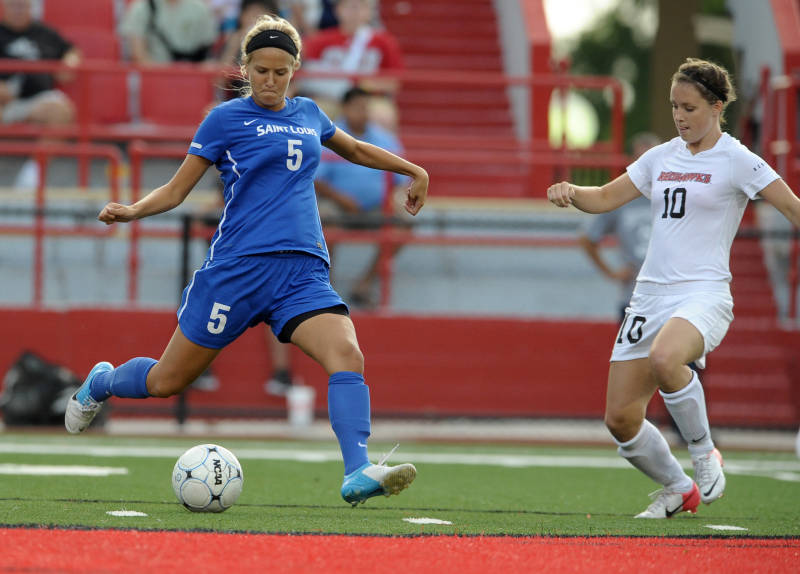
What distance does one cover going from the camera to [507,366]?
1311cm

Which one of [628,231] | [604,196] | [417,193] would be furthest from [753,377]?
[417,193]

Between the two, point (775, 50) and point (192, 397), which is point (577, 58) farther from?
point (192, 397)

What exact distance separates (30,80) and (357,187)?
13.1 ft

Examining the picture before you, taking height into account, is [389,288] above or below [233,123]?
below

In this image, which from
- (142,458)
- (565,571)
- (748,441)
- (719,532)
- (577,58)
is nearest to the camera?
(565,571)

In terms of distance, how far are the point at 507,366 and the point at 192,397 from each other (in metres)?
3.04

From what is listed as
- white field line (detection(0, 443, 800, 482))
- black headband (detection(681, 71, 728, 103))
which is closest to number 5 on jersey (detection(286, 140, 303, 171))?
black headband (detection(681, 71, 728, 103))

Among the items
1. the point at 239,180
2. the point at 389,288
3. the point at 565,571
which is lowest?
the point at 389,288

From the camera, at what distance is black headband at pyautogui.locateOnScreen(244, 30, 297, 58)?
6.26m

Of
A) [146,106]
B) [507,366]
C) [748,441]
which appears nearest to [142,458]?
[507,366]

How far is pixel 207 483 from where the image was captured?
20.8ft

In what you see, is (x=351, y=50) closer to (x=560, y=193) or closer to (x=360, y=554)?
(x=560, y=193)

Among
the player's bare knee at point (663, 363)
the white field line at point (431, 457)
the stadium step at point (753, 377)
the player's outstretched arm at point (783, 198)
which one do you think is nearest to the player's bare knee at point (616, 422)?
the player's bare knee at point (663, 363)

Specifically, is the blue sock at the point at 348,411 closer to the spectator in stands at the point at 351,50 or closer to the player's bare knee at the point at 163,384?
the player's bare knee at the point at 163,384
